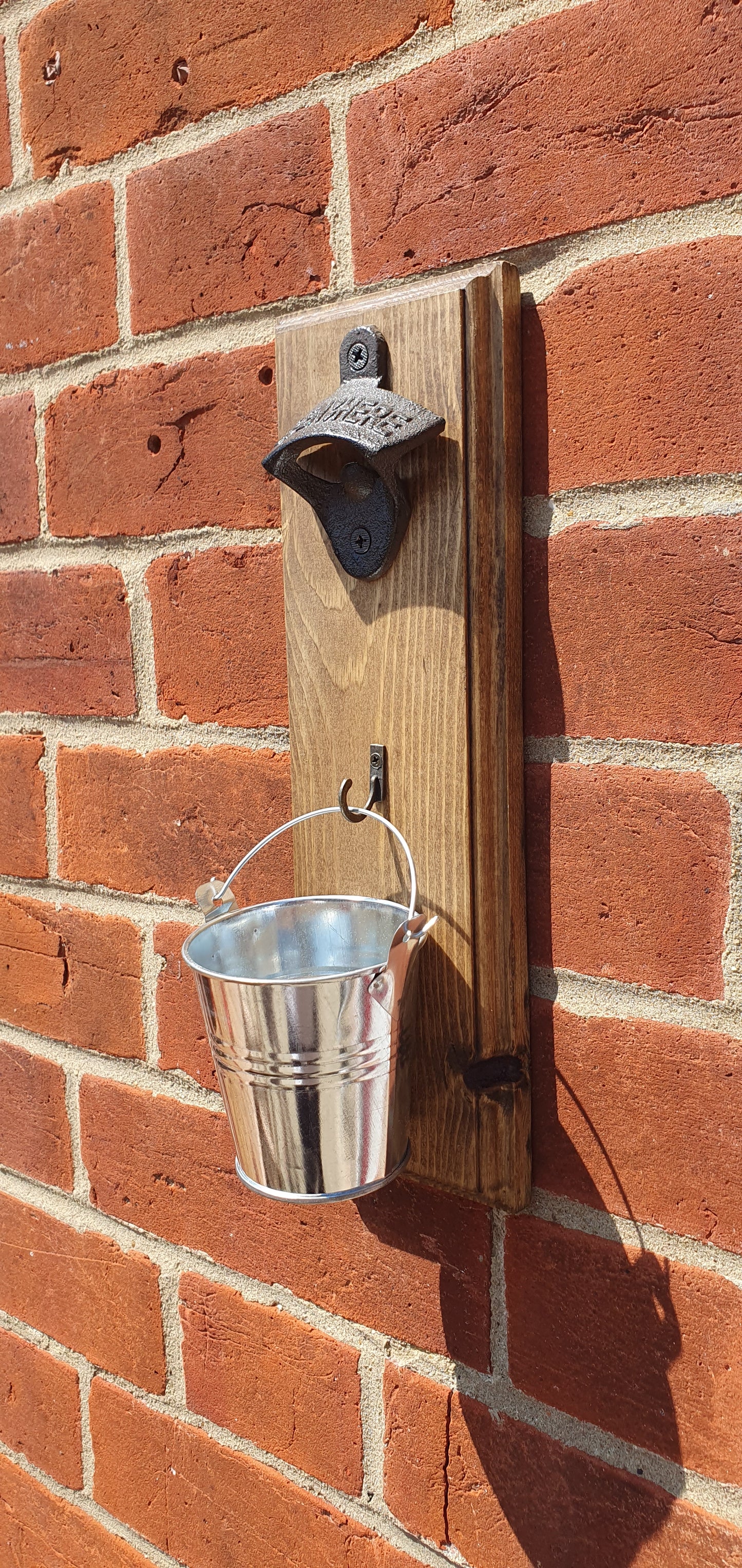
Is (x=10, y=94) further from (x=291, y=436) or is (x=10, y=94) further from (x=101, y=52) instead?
(x=291, y=436)

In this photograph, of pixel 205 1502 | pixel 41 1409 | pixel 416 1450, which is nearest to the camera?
pixel 416 1450

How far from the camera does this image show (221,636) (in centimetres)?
61

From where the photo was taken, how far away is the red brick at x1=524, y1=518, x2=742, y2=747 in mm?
430

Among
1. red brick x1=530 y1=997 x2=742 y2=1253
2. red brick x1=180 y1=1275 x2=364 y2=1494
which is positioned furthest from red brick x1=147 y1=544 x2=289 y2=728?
red brick x1=180 y1=1275 x2=364 y2=1494

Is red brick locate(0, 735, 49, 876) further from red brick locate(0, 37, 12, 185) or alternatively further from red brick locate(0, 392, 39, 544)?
red brick locate(0, 37, 12, 185)

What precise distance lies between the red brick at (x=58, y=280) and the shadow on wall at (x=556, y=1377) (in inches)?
11.6

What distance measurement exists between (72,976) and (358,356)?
43 centimetres

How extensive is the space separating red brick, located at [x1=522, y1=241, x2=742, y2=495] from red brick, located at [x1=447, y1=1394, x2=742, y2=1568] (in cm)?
41

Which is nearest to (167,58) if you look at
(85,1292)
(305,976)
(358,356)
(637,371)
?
(358,356)

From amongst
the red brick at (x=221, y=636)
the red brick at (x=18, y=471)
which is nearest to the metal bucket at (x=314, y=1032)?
the red brick at (x=221, y=636)

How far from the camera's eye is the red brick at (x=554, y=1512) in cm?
47

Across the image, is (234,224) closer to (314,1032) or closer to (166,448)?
(166,448)

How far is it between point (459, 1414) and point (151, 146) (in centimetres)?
66

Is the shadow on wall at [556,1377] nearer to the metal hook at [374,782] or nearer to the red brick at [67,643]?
the metal hook at [374,782]
